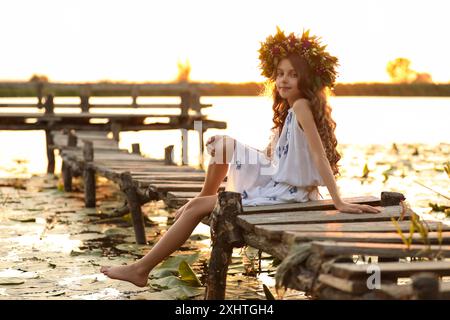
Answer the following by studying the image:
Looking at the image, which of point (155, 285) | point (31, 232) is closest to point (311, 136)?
point (155, 285)

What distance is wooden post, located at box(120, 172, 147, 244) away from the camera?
258 inches

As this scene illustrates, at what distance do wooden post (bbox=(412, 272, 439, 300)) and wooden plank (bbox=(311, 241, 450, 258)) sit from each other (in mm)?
472

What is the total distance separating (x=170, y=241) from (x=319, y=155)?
972mm

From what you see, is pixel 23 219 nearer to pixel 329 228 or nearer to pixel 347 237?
pixel 329 228

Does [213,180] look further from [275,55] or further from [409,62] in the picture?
[409,62]

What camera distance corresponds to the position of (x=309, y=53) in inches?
177

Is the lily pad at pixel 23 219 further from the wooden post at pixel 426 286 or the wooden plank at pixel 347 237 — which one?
the wooden post at pixel 426 286

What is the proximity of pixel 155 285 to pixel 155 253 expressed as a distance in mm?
656

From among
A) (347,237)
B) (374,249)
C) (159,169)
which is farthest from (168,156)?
(374,249)

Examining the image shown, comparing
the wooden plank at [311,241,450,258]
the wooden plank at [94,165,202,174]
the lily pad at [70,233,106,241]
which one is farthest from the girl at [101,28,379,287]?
the wooden plank at [94,165,202,174]

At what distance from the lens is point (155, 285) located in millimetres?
4930

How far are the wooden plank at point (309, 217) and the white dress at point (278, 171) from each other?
0.32 m

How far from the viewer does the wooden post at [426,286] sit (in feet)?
8.87

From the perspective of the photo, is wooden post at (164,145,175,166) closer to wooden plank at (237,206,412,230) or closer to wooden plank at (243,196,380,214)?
wooden plank at (243,196,380,214)
